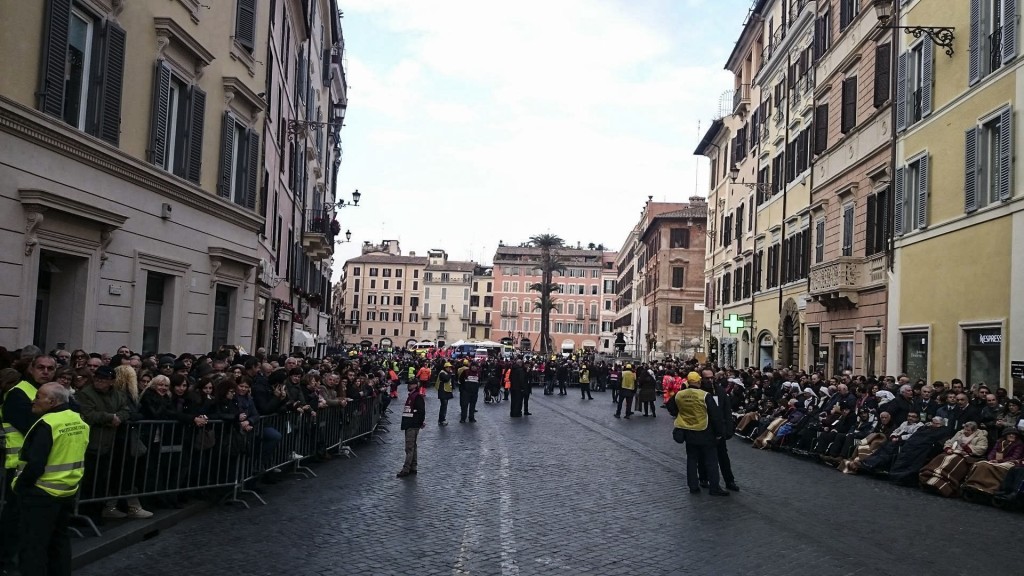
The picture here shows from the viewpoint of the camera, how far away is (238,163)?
21.8 metres

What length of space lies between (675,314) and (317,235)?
36.8 metres

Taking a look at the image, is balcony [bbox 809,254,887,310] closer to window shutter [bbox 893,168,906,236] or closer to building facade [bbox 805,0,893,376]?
building facade [bbox 805,0,893,376]

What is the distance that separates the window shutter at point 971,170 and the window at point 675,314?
47689 millimetres

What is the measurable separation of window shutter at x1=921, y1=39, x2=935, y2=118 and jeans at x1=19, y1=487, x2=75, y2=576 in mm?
21217

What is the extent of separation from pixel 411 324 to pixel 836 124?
379ft

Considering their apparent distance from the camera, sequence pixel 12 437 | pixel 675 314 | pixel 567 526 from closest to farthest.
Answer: pixel 12 437 → pixel 567 526 → pixel 675 314

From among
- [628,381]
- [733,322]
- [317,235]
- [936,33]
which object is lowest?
[628,381]

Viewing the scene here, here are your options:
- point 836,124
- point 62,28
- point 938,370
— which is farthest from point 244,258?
point 836,124

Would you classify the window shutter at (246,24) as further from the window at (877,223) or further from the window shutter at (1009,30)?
the window at (877,223)

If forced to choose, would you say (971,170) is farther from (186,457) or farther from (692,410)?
(186,457)

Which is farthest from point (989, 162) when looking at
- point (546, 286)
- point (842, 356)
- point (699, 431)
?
point (546, 286)

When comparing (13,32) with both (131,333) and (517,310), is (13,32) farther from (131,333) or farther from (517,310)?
(517,310)

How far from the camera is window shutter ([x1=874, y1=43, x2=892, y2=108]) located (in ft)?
81.0

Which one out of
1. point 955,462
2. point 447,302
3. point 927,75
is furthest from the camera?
point 447,302
